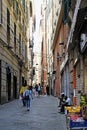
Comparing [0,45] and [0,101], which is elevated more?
[0,45]

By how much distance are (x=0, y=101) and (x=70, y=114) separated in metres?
13.5

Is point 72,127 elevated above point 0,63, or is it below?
below

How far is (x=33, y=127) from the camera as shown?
12.8 metres

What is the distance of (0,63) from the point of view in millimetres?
24188

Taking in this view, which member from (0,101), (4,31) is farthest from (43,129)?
(4,31)

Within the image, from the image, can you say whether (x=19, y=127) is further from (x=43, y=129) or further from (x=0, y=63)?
(x=0, y=63)

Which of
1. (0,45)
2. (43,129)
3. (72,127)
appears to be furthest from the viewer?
(0,45)

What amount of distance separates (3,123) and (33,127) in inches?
55.6

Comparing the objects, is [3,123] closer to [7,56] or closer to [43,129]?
[43,129]

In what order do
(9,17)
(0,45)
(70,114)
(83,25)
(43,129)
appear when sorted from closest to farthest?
(70,114), (43,129), (83,25), (0,45), (9,17)

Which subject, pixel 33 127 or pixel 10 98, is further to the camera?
pixel 10 98

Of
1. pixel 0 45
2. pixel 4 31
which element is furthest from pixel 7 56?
pixel 0 45

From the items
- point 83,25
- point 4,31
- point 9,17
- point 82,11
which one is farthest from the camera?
point 9,17

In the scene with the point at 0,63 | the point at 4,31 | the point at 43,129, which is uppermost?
the point at 4,31
